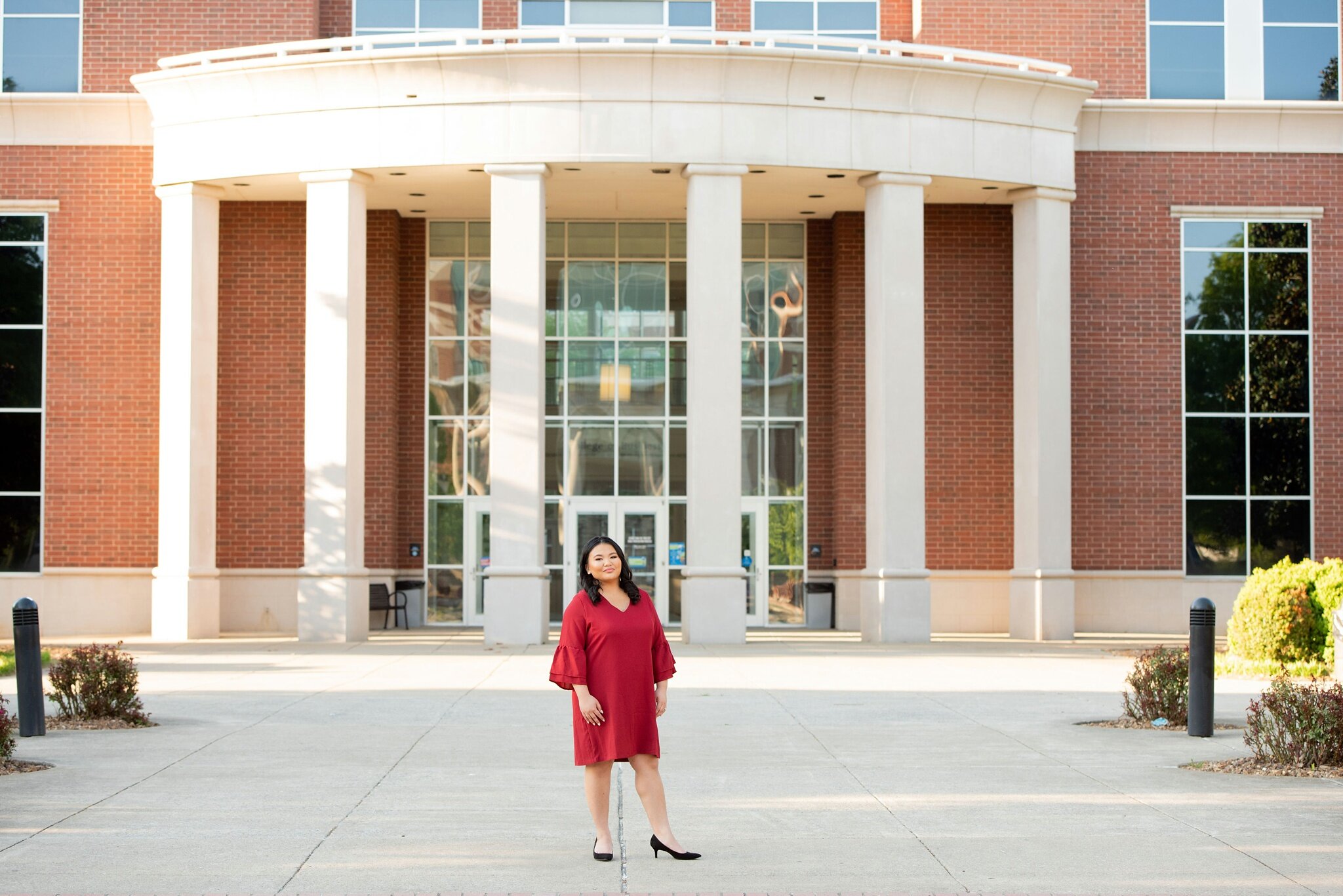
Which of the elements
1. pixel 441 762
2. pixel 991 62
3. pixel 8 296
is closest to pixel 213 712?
pixel 441 762

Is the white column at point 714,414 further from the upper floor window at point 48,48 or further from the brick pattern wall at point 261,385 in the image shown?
the upper floor window at point 48,48

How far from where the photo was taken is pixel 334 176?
79.1 feet

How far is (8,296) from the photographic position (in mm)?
26562

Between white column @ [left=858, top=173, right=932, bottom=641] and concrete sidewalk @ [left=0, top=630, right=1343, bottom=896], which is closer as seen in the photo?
concrete sidewalk @ [left=0, top=630, right=1343, bottom=896]

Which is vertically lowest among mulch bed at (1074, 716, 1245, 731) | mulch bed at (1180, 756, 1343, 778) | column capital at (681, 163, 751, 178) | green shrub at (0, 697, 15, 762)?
mulch bed at (1074, 716, 1245, 731)

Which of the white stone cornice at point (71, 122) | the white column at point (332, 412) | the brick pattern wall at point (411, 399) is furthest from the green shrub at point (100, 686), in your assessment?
the white stone cornice at point (71, 122)

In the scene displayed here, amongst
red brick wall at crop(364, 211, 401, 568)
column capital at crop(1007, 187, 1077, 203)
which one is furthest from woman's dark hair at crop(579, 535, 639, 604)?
red brick wall at crop(364, 211, 401, 568)

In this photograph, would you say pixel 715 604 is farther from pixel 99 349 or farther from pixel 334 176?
pixel 99 349

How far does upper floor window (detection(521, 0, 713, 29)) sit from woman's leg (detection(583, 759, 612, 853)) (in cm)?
2199

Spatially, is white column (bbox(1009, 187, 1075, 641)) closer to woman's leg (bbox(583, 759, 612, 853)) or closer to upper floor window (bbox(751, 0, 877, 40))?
upper floor window (bbox(751, 0, 877, 40))

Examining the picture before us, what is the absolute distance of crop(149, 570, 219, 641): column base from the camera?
974 inches

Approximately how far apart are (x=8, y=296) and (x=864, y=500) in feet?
50.4

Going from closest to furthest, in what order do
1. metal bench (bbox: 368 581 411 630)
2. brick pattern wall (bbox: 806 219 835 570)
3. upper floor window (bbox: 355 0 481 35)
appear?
metal bench (bbox: 368 581 411 630) < upper floor window (bbox: 355 0 481 35) < brick pattern wall (bbox: 806 219 835 570)

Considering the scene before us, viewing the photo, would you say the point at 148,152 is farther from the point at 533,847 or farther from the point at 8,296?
the point at 533,847
